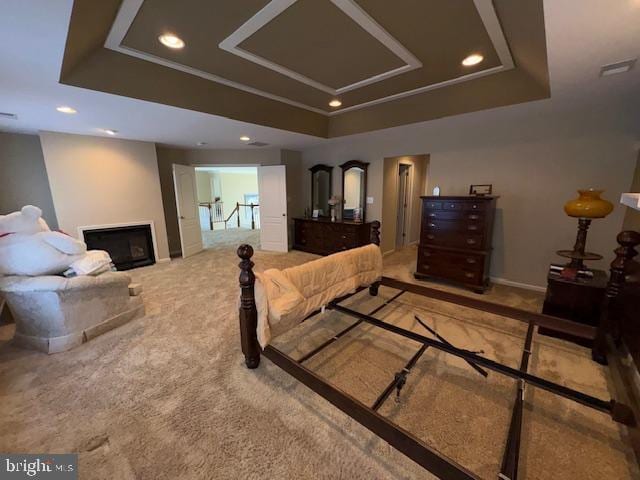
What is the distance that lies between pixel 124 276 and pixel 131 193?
2640 millimetres

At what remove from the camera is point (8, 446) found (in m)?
1.45

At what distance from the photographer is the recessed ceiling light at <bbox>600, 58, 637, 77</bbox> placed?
177cm

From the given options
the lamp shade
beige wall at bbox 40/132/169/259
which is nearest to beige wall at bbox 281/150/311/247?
beige wall at bbox 40/132/169/259

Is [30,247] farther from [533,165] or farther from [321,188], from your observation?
[533,165]

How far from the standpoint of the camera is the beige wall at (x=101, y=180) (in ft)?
13.0

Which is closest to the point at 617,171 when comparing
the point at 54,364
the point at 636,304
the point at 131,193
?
the point at 636,304

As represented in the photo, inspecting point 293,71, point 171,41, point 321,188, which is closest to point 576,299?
point 293,71

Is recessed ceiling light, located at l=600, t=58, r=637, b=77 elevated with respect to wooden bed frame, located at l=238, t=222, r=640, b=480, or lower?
elevated

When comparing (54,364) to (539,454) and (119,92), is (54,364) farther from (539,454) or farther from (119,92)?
(539,454)

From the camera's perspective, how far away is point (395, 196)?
17.9 feet

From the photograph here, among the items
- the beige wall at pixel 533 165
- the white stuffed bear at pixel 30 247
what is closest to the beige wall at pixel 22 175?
the white stuffed bear at pixel 30 247

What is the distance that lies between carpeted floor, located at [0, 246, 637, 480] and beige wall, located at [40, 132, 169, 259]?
220 cm

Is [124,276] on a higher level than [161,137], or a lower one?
lower

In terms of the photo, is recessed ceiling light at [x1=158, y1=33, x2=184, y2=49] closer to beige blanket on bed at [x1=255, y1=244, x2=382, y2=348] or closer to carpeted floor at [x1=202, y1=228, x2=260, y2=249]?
beige blanket on bed at [x1=255, y1=244, x2=382, y2=348]
